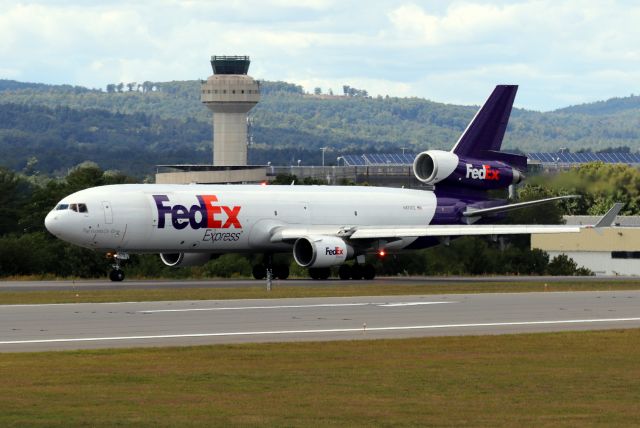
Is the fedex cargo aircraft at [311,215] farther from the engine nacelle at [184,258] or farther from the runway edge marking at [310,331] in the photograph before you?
the runway edge marking at [310,331]

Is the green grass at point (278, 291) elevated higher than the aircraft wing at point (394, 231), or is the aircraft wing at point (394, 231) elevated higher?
the aircraft wing at point (394, 231)

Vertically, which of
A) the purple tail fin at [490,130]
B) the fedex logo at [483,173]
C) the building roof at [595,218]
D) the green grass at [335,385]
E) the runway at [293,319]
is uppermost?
the purple tail fin at [490,130]

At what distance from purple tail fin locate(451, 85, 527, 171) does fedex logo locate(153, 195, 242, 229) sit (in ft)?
45.4

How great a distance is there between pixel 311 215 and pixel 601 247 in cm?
3915

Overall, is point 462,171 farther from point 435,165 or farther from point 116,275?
point 116,275

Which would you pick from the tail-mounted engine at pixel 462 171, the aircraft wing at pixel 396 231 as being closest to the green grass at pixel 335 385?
the aircraft wing at pixel 396 231

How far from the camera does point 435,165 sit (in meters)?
69.4

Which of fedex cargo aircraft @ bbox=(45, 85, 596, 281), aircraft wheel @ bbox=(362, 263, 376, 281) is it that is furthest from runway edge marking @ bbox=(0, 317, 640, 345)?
aircraft wheel @ bbox=(362, 263, 376, 281)

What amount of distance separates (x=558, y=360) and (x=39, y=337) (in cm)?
1205

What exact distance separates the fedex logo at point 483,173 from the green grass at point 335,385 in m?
38.6

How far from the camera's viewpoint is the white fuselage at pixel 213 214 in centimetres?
5881

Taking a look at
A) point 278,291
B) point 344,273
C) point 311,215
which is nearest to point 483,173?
point 344,273

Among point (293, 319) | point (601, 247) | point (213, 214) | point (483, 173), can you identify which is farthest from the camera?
point (601, 247)

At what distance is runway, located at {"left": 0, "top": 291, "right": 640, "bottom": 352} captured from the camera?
32375 millimetres
